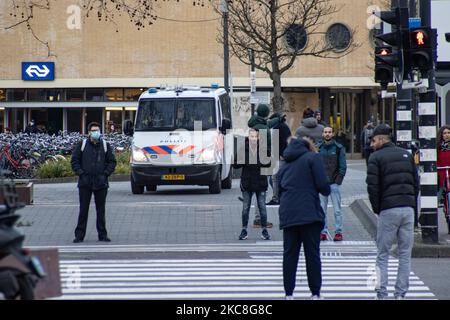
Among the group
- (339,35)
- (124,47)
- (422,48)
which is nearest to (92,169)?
(422,48)

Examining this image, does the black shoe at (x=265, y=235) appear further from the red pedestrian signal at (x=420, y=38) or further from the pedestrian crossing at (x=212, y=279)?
the red pedestrian signal at (x=420, y=38)

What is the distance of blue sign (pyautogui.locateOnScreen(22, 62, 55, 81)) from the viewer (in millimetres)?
51969

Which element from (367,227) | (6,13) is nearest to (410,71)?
(367,227)

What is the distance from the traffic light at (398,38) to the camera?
1535 cm

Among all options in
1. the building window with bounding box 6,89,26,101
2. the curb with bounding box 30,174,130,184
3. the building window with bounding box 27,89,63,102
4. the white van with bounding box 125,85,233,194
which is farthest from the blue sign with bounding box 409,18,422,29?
the building window with bounding box 6,89,26,101

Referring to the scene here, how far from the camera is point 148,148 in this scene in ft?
81.6

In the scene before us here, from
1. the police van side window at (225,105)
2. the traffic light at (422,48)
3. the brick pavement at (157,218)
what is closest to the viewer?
the traffic light at (422,48)

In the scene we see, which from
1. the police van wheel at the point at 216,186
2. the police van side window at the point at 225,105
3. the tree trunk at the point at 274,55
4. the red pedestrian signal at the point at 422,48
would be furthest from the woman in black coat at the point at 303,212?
the tree trunk at the point at 274,55

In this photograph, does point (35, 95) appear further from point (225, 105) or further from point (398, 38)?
point (398, 38)

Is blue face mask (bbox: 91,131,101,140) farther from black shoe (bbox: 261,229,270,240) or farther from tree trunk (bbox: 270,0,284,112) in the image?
tree trunk (bbox: 270,0,284,112)

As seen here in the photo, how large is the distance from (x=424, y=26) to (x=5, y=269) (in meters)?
9.76

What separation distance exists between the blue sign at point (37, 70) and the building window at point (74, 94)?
137 cm

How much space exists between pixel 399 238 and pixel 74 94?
4333 centimetres

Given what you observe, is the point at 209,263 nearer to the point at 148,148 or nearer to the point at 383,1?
the point at 148,148
